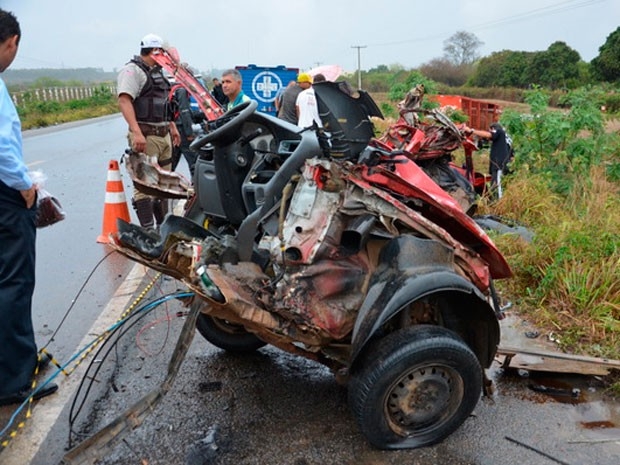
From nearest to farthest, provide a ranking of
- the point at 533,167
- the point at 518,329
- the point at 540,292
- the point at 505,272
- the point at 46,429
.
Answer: the point at 46,429, the point at 505,272, the point at 518,329, the point at 540,292, the point at 533,167

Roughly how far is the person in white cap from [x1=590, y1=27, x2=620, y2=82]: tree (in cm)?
2813

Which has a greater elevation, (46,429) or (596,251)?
(596,251)

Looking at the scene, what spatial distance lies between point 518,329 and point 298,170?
2.44 m

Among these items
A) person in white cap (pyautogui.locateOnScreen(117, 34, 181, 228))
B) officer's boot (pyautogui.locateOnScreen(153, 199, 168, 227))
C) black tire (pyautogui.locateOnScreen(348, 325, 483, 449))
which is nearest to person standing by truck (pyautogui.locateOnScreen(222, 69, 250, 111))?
person in white cap (pyautogui.locateOnScreen(117, 34, 181, 228))

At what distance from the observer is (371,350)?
2.67m

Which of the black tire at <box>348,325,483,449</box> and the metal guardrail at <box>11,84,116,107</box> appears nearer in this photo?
the black tire at <box>348,325,483,449</box>

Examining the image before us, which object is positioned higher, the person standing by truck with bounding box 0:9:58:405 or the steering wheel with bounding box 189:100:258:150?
the steering wheel with bounding box 189:100:258:150

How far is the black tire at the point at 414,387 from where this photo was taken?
102 inches

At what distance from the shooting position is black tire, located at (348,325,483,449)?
8.47 ft

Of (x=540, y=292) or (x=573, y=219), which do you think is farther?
(x=573, y=219)

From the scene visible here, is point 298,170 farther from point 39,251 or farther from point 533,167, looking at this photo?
point 533,167

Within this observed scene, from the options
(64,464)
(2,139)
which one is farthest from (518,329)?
(2,139)

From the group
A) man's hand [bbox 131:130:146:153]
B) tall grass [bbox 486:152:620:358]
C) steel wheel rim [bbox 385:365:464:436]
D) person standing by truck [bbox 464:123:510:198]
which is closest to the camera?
steel wheel rim [bbox 385:365:464:436]

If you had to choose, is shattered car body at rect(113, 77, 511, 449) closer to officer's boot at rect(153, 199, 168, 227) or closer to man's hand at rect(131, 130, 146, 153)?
man's hand at rect(131, 130, 146, 153)
